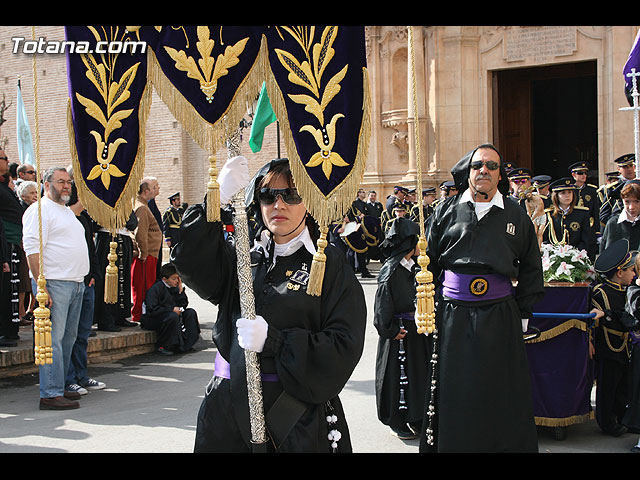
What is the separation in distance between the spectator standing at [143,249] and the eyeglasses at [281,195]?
712 centimetres

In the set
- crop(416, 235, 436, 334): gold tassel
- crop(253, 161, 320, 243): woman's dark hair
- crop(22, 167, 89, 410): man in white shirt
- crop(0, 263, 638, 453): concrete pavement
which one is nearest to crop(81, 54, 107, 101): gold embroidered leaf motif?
crop(253, 161, 320, 243): woman's dark hair

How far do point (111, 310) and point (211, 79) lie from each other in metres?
6.91

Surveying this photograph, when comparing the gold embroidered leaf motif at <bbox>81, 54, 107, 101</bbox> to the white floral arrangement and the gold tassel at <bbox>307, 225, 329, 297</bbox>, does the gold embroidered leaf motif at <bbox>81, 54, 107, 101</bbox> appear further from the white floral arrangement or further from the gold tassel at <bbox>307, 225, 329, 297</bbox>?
the white floral arrangement

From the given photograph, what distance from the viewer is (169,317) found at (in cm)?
926

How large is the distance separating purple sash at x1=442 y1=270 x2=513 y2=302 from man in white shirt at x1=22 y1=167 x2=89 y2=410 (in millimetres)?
3462

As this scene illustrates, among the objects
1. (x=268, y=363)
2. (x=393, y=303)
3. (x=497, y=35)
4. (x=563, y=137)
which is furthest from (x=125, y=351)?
(x=563, y=137)

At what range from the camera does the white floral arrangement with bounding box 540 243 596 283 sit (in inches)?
237

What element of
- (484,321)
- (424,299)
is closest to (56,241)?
(424,299)

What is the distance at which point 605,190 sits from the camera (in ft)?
40.2

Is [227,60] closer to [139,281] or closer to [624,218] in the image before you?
[624,218]

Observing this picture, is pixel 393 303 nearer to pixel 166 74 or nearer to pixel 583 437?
pixel 583 437

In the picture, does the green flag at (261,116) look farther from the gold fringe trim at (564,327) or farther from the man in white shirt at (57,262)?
the man in white shirt at (57,262)

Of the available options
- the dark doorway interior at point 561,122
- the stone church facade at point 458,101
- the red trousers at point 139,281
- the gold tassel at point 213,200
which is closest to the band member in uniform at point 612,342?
the gold tassel at point 213,200

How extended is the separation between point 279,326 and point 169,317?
20.6 ft
